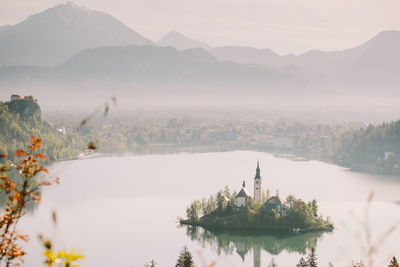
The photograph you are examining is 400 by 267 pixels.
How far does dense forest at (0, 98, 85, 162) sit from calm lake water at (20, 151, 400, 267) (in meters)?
1.30

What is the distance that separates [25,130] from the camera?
2392 cm

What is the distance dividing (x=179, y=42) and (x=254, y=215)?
123425 mm

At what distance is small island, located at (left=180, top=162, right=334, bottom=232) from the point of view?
11609mm

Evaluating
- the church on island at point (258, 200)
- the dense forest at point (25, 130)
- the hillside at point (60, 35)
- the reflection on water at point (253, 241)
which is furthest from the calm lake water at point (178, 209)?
the hillside at point (60, 35)

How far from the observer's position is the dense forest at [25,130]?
71.8 ft

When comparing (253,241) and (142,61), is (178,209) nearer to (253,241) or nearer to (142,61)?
(253,241)

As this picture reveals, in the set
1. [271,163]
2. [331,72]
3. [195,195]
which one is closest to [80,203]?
[195,195]

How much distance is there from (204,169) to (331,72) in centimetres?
9664

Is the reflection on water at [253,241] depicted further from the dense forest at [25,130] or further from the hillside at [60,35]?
the hillside at [60,35]

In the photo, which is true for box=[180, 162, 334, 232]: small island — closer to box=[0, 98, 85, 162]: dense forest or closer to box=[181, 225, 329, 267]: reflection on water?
box=[181, 225, 329, 267]: reflection on water

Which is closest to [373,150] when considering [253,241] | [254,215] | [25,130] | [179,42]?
[25,130]

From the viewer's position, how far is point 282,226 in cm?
1157

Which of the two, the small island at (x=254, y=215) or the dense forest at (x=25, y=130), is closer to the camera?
the small island at (x=254, y=215)

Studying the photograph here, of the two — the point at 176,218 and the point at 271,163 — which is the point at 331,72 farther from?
the point at 176,218
